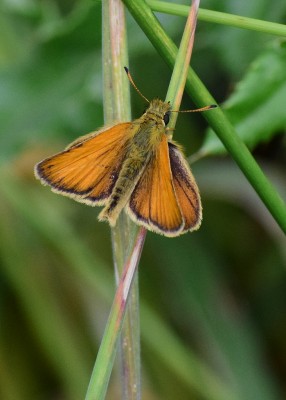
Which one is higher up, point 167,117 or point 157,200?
point 167,117

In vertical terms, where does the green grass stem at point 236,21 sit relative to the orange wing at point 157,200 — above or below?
above

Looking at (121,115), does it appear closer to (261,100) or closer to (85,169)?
(85,169)

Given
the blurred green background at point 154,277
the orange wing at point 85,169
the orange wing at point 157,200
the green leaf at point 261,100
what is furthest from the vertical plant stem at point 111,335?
the blurred green background at point 154,277

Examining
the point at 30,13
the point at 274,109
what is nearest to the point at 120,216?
the point at 274,109

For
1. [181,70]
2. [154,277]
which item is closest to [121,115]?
[181,70]

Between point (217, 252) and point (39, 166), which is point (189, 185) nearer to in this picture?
point (39, 166)

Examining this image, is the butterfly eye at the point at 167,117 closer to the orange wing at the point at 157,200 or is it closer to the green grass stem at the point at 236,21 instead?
the orange wing at the point at 157,200
